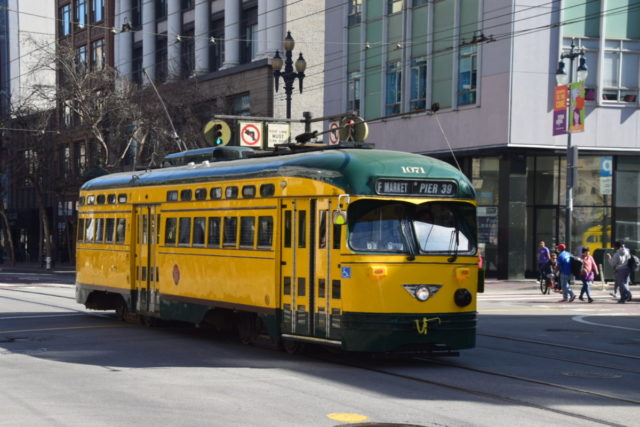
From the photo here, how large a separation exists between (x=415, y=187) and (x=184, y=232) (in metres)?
5.17

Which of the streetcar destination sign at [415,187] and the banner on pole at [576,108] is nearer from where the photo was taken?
the streetcar destination sign at [415,187]

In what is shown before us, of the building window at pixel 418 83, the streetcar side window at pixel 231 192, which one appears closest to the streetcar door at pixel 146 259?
the streetcar side window at pixel 231 192

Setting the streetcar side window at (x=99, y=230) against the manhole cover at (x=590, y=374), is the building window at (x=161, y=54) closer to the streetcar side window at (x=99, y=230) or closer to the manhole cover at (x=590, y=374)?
the streetcar side window at (x=99, y=230)

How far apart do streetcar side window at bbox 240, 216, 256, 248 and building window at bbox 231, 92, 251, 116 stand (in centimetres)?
3285

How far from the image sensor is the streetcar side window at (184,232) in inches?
661

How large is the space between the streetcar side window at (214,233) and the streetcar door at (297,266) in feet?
6.87

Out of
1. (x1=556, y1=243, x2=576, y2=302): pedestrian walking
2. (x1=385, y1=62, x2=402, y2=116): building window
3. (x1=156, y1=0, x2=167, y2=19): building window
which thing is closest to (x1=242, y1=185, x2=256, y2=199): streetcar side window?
(x1=556, y1=243, x2=576, y2=302): pedestrian walking

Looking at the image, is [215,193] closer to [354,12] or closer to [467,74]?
[467,74]

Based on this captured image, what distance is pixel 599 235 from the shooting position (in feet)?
126

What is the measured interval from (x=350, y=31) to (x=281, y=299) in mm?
30273

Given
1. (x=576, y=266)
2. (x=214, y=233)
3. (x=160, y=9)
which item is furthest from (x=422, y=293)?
(x=160, y=9)

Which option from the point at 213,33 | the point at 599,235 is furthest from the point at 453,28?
the point at 213,33

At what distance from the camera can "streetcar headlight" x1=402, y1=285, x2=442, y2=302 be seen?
13.0 m

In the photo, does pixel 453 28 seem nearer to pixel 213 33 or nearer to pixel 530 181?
pixel 530 181
